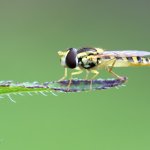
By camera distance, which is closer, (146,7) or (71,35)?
(71,35)

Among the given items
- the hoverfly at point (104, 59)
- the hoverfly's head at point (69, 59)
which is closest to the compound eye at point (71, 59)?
the hoverfly's head at point (69, 59)

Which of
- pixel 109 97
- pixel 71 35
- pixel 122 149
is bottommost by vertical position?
pixel 122 149

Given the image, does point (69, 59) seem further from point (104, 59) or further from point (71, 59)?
point (104, 59)

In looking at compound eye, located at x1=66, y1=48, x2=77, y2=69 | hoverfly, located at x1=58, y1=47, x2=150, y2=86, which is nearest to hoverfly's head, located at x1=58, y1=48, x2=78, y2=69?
compound eye, located at x1=66, y1=48, x2=77, y2=69

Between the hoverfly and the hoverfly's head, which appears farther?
the hoverfly

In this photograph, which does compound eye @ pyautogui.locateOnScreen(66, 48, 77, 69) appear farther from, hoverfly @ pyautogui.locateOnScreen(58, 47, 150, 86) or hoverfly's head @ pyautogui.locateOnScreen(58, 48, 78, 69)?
hoverfly @ pyautogui.locateOnScreen(58, 47, 150, 86)

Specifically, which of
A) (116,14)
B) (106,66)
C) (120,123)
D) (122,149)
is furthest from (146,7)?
(106,66)

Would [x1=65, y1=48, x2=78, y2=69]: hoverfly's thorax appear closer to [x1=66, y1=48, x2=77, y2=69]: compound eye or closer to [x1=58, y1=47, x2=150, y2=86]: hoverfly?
[x1=66, y1=48, x2=77, y2=69]: compound eye

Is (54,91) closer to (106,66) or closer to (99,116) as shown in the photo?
(106,66)

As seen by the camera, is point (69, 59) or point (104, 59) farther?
point (104, 59)

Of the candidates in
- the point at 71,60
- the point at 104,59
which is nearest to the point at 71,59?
the point at 71,60

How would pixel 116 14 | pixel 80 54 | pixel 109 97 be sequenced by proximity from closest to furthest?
1. pixel 80 54
2. pixel 109 97
3. pixel 116 14
